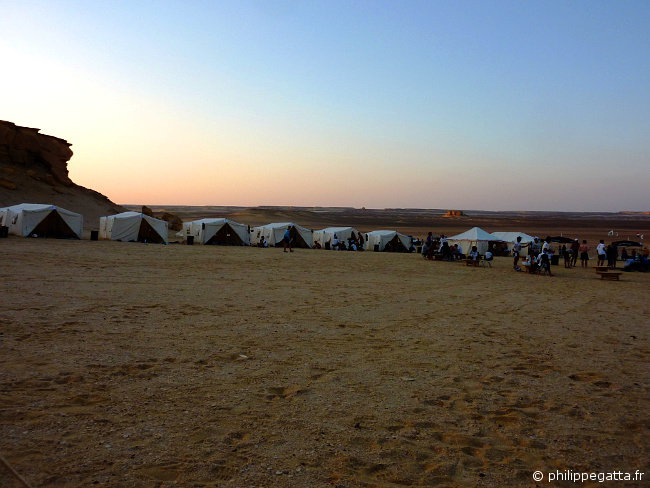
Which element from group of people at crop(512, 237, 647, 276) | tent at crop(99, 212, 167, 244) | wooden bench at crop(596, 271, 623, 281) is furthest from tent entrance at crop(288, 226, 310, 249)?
wooden bench at crop(596, 271, 623, 281)

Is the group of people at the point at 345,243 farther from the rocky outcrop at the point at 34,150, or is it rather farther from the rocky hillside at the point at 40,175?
the rocky outcrop at the point at 34,150

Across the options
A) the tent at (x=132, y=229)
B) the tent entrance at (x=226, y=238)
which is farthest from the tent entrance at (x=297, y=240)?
the tent at (x=132, y=229)

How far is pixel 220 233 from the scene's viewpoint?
3606 cm

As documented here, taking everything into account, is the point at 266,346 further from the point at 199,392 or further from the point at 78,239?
the point at 78,239

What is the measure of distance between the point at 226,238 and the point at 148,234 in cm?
525

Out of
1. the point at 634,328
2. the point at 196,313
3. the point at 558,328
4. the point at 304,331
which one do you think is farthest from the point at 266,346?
the point at 634,328

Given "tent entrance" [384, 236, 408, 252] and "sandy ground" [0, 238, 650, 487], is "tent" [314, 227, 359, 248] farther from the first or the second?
"sandy ground" [0, 238, 650, 487]

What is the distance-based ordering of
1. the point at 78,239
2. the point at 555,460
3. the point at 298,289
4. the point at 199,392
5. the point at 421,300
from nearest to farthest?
the point at 555,460
the point at 199,392
the point at 421,300
the point at 298,289
the point at 78,239

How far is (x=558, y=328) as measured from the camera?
9.59m

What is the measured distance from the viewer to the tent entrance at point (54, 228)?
102 ft

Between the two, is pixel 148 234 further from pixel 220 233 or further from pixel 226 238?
pixel 226 238

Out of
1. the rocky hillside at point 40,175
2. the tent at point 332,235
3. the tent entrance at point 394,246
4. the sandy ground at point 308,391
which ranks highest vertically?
the rocky hillside at point 40,175

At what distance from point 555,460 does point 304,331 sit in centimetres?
490

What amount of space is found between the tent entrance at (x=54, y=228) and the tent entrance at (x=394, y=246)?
20.6 m
